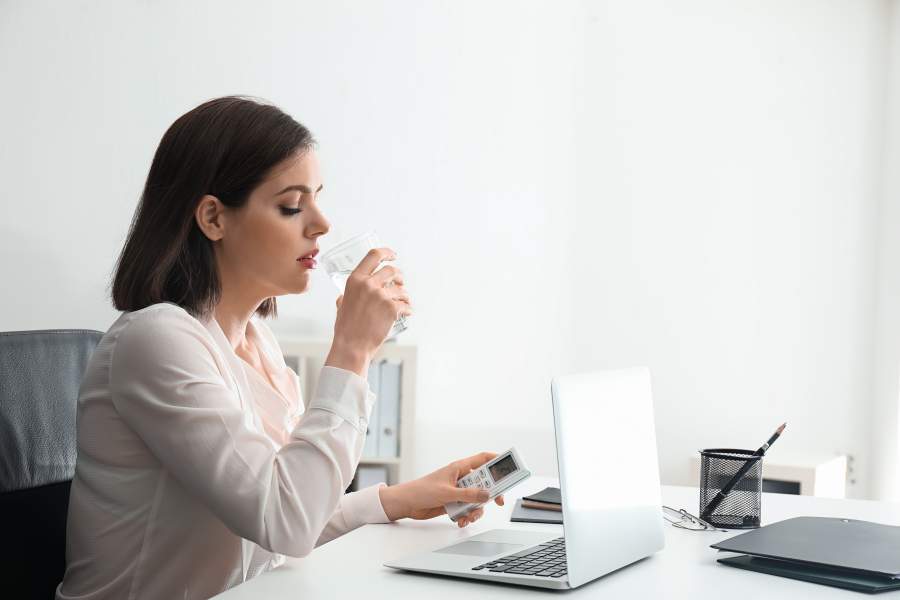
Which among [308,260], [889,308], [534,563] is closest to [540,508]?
[534,563]

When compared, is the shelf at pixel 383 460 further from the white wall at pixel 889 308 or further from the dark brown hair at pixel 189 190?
the dark brown hair at pixel 189 190

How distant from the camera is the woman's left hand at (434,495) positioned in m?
1.42

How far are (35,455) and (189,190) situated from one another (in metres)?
0.41

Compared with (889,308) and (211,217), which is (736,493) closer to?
(211,217)

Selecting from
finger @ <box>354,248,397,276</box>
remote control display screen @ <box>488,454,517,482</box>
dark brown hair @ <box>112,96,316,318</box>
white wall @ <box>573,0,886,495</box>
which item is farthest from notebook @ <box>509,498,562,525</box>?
white wall @ <box>573,0,886,495</box>

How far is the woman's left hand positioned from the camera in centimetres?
142

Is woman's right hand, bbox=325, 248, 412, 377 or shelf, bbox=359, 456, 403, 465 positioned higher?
woman's right hand, bbox=325, 248, 412, 377

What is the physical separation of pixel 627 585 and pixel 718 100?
3.02 meters

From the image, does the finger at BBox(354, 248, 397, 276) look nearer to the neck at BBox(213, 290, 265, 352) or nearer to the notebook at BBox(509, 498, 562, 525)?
the neck at BBox(213, 290, 265, 352)

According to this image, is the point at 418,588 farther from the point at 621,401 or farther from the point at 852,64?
→ the point at 852,64

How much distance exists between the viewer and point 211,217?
139cm

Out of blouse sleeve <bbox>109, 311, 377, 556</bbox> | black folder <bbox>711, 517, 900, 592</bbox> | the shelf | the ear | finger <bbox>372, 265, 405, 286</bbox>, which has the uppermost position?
the ear

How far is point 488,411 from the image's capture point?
12.5 feet

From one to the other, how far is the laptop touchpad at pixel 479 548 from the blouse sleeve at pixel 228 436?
162 mm
